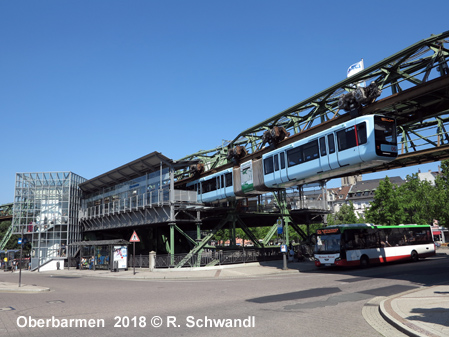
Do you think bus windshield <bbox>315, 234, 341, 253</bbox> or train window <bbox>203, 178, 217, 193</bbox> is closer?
bus windshield <bbox>315, 234, 341, 253</bbox>

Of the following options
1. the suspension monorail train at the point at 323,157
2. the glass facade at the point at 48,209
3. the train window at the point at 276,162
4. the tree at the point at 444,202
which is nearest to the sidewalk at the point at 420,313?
the suspension monorail train at the point at 323,157

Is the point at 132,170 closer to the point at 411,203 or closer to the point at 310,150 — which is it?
the point at 310,150

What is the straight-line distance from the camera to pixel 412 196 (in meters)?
52.1

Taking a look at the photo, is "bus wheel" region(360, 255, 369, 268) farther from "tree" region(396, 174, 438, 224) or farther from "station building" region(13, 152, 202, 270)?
"tree" region(396, 174, 438, 224)

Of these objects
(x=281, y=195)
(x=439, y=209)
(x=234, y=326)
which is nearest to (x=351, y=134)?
(x=234, y=326)

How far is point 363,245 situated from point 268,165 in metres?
8.84

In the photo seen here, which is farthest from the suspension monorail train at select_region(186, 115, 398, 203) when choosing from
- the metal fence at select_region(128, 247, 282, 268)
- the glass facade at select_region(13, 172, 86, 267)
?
the glass facade at select_region(13, 172, 86, 267)

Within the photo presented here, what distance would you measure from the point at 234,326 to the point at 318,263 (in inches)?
714

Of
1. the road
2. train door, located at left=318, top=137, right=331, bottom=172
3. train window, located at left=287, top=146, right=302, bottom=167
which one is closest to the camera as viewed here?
the road

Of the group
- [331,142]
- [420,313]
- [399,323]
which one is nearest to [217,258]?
[331,142]

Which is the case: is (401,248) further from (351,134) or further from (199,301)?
(199,301)

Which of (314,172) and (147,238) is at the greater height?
(314,172)

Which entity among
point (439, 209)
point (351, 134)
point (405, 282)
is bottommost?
point (405, 282)

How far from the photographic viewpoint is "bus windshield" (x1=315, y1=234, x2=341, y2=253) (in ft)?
80.3
